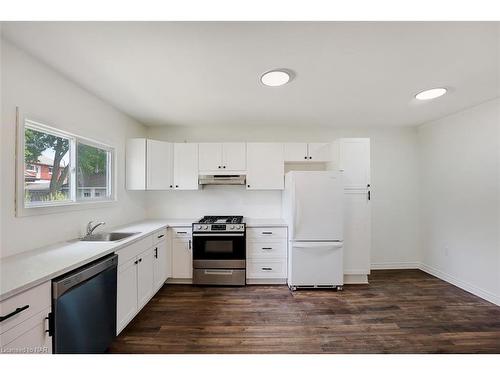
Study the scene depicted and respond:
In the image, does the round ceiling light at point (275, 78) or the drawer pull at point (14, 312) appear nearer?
the drawer pull at point (14, 312)

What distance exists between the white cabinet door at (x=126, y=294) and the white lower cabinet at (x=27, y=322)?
26.9 inches

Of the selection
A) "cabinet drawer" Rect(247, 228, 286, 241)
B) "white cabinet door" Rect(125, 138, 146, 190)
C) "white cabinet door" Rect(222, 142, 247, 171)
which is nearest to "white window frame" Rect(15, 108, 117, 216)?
"white cabinet door" Rect(125, 138, 146, 190)

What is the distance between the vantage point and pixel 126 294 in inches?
80.4

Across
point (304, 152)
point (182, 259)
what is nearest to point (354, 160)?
point (304, 152)

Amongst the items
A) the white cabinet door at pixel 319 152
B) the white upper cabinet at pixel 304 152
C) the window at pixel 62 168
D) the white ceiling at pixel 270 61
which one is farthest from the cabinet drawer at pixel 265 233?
the window at pixel 62 168

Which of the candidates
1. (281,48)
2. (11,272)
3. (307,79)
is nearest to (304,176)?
(307,79)

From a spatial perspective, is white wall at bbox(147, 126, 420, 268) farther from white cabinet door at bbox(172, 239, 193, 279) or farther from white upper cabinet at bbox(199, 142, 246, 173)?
white cabinet door at bbox(172, 239, 193, 279)

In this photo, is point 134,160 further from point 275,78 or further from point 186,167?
point 275,78

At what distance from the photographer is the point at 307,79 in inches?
81.4

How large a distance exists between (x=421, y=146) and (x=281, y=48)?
135 inches

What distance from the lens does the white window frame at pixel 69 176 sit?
1607 mm

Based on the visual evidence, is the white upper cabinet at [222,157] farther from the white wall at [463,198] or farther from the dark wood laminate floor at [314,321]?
the white wall at [463,198]

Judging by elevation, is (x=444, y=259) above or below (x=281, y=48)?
below
